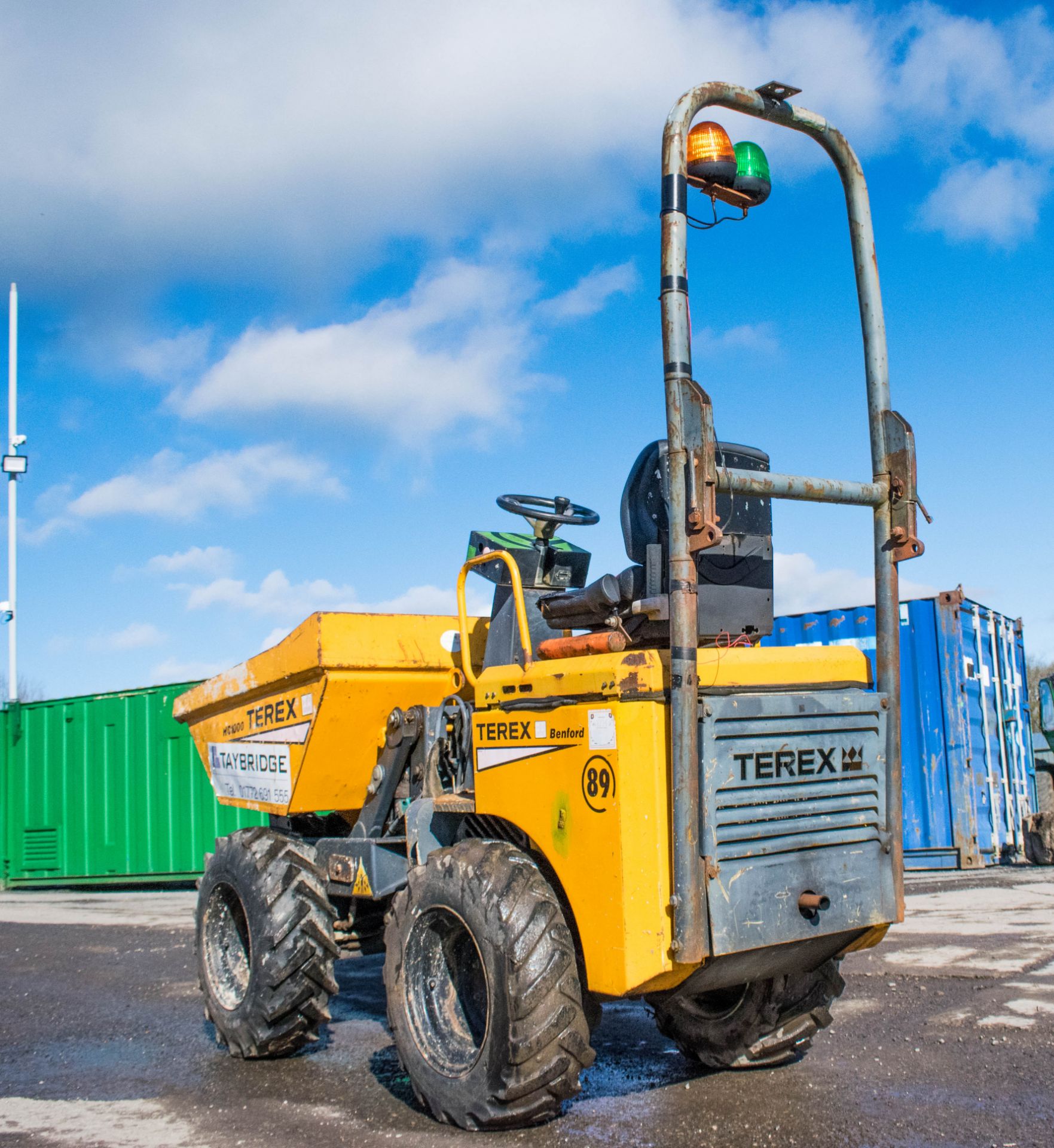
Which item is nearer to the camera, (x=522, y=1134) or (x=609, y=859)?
(x=609, y=859)

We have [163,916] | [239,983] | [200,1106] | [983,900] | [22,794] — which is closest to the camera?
[200,1106]

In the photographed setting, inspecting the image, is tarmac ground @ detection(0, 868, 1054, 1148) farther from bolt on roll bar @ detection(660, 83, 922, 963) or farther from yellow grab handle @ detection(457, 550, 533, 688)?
yellow grab handle @ detection(457, 550, 533, 688)

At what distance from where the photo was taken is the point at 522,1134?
3822mm

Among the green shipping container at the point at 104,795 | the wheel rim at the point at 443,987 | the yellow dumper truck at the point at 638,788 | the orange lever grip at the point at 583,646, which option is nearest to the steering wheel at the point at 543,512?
the yellow dumper truck at the point at 638,788

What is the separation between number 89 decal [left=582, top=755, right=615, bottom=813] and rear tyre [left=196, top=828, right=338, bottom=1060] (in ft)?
6.29

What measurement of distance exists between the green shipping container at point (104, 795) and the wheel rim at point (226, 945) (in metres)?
6.98

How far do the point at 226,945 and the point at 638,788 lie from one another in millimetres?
2981

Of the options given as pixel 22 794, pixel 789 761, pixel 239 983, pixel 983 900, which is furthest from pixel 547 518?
pixel 22 794

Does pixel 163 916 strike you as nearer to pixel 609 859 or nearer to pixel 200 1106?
pixel 200 1106

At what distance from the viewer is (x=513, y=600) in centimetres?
452

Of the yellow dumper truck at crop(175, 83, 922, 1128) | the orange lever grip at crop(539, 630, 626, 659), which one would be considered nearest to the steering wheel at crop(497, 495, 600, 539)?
the yellow dumper truck at crop(175, 83, 922, 1128)

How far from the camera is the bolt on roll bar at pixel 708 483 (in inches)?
136

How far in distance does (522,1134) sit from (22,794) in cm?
1207

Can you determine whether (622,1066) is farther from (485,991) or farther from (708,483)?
(708,483)
